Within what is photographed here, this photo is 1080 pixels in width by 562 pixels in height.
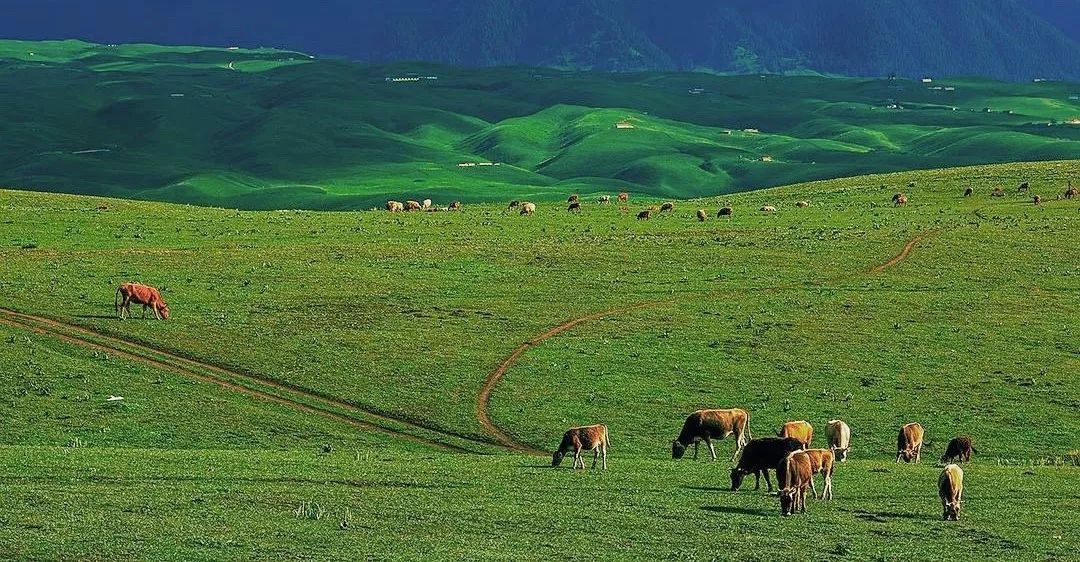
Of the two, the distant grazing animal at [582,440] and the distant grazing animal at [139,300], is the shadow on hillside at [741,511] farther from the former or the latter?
the distant grazing animal at [139,300]

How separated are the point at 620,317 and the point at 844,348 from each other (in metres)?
10.7

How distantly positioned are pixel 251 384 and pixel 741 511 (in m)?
27.9

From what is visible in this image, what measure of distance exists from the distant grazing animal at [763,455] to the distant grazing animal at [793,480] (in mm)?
836

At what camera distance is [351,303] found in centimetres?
6812

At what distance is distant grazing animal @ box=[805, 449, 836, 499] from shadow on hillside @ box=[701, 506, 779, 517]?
152 centimetres

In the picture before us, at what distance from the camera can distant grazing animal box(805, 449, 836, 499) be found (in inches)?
1312

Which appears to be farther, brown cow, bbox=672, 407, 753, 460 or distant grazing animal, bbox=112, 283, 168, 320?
distant grazing animal, bbox=112, 283, 168, 320

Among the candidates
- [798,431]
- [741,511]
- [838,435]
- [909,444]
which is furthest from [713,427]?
[741,511]

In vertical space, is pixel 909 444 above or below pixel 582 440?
above

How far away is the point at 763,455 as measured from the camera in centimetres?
3450

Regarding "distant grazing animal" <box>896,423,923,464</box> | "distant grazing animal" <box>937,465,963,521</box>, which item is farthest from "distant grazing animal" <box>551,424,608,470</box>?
"distant grazing animal" <box>896,423,923,464</box>

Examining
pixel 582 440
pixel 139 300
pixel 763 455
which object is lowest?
pixel 582 440

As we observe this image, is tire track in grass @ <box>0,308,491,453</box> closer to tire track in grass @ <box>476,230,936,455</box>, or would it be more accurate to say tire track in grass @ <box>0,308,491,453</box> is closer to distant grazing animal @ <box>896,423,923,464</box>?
tire track in grass @ <box>476,230,936,455</box>

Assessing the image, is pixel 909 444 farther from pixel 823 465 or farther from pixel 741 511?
pixel 741 511
